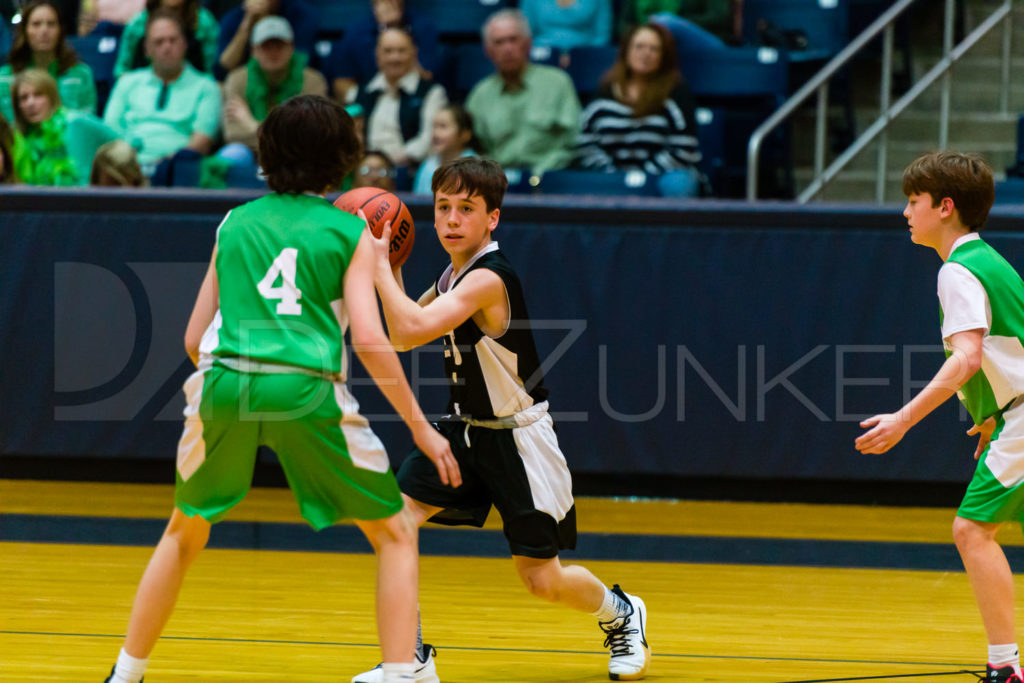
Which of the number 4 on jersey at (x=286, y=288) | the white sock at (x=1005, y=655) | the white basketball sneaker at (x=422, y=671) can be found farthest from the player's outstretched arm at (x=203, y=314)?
the white sock at (x=1005, y=655)

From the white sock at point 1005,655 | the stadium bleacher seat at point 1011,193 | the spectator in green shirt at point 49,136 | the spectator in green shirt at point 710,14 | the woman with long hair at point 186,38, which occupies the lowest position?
the white sock at point 1005,655

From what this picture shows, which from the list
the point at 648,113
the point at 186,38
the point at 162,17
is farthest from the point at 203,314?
the point at 186,38

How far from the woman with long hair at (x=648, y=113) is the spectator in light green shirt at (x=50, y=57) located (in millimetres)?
3358

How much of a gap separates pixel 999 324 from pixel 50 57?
267 inches

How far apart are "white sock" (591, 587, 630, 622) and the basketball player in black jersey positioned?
16 millimetres

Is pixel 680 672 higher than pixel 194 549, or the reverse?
pixel 194 549

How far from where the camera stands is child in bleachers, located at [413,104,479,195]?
755 cm

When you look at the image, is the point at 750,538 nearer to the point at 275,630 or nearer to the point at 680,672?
the point at 680,672

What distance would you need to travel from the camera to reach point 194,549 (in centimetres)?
304

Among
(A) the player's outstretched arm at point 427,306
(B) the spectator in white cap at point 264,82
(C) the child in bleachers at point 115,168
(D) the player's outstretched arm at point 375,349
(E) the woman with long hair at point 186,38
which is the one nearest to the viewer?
(D) the player's outstretched arm at point 375,349

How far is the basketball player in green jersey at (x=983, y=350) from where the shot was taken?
333cm

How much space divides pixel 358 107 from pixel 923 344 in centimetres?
388

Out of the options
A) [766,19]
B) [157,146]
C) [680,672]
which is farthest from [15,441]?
[766,19]

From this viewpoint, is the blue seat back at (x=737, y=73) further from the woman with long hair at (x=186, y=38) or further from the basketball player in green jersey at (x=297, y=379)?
the basketball player in green jersey at (x=297, y=379)
